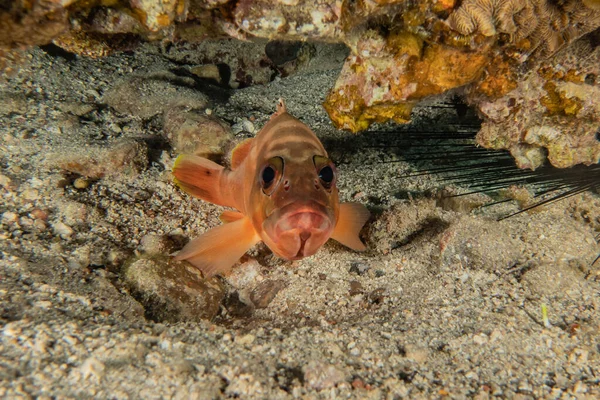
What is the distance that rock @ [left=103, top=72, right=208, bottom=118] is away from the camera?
5.82 metres

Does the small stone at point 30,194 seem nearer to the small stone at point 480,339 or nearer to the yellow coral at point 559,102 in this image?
the small stone at point 480,339

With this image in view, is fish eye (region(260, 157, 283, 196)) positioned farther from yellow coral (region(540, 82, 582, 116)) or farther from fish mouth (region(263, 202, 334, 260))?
yellow coral (region(540, 82, 582, 116))

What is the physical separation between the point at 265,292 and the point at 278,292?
0.12m

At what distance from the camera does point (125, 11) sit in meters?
3.00

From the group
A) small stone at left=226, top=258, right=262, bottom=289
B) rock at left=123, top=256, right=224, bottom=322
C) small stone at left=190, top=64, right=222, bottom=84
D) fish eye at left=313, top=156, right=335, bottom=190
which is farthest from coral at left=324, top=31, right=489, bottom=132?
small stone at left=190, top=64, right=222, bottom=84

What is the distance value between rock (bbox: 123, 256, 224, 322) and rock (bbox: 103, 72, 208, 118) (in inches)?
123

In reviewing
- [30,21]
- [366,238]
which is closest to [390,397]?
→ [366,238]

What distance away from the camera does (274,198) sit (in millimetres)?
2820

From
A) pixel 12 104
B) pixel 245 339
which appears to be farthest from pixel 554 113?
pixel 12 104

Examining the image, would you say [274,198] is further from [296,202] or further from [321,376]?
[321,376]

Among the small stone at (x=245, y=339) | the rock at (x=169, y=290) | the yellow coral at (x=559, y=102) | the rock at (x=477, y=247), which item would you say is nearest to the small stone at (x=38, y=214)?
the rock at (x=169, y=290)

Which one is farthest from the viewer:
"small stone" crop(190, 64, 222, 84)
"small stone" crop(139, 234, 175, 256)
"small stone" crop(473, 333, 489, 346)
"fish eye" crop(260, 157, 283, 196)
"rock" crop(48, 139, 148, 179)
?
"small stone" crop(190, 64, 222, 84)

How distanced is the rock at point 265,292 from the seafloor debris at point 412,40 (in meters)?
1.77

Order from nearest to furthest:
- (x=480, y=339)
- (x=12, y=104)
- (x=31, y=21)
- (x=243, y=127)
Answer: (x=31, y=21), (x=480, y=339), (x=12, y=104), (x=243, y=127)
